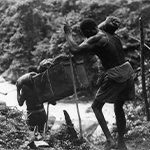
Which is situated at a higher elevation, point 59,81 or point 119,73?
point 119,73


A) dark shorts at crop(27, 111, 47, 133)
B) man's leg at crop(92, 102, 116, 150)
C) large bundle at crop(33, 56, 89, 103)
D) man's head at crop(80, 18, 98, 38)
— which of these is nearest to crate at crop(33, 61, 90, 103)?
large bundle at crop(33, 56, 89, 103)

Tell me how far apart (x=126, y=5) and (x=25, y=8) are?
397cm

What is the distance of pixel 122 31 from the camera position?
32.5 ft

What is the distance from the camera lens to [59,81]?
434 cm

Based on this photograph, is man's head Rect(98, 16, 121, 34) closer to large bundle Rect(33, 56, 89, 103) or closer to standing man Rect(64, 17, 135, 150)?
standing man Rect(64, 17, 135, 150)

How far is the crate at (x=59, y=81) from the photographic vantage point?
428 cm

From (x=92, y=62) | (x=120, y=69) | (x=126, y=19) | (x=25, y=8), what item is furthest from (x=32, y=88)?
(x=25, y=8)

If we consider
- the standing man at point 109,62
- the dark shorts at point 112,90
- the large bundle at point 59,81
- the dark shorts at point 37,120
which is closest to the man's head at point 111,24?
the standing man at point 109,62

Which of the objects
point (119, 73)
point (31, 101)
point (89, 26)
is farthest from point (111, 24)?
point (31, 101)

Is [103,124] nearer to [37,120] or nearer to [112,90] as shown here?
[112,90]

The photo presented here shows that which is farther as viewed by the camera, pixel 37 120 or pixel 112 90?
pixel 37 120

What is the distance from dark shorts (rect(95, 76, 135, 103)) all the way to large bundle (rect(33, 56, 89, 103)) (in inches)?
25.1

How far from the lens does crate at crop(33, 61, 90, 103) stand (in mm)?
4277

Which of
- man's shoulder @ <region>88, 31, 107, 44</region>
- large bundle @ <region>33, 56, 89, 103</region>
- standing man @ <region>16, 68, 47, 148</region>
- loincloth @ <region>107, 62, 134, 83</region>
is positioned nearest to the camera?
man's shoulder @ <region>88, 31, 107, 44</region>
